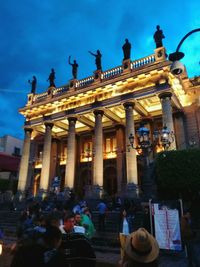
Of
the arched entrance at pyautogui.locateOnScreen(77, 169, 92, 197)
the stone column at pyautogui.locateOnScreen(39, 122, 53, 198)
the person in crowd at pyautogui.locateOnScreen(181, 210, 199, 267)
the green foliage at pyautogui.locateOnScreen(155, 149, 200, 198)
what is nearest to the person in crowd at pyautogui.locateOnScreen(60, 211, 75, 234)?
the person in crowd at pyautogui.locateOnScreen(181, 210, 199, 267)

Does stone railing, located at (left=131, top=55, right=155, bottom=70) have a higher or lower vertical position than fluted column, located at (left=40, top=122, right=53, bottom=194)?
higher

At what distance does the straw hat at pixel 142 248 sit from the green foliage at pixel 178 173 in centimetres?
1095

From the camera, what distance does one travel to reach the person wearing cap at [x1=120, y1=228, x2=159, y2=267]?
87.2 inches

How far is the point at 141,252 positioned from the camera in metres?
2.25

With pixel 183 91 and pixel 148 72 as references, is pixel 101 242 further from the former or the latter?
pixel 183 91

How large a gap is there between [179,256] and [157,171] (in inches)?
237

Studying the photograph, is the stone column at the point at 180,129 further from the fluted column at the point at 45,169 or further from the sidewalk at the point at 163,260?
the sidewalk at the point at 163,260

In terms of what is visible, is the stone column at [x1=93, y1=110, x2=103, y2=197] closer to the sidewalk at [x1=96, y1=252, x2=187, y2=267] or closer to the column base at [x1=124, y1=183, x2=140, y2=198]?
the column base at [x1=124, y1=183, x2=140, y2=198]

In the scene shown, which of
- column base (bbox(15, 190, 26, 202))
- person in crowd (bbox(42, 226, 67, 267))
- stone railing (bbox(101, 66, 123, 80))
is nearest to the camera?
person in crowd (bbox(42, 226, 67, 267))

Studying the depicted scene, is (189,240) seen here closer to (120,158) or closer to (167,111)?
(167,111)

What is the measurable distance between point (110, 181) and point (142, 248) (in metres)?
22.2

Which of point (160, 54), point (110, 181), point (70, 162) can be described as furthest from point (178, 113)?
point (70, 162)

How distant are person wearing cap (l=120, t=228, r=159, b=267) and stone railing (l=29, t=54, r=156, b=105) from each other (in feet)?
61.9

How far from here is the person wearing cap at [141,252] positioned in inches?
87.2
